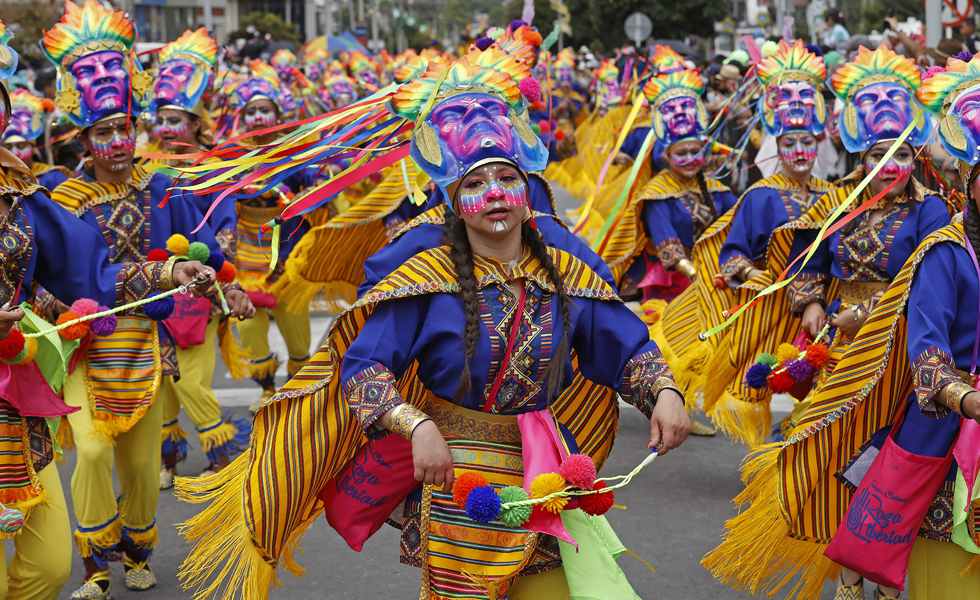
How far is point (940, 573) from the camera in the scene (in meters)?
4.20

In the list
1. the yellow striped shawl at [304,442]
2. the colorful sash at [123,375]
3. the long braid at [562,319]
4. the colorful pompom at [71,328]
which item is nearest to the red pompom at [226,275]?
the colorful sash at [123,375]

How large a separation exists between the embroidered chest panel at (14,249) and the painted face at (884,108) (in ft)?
10.5

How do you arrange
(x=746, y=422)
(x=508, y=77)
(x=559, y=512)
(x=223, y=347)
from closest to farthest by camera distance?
1. (x=559, y=512)
2. (x=508, y=77)
3. (x=746, y=422)
4. (x=223, y=347)

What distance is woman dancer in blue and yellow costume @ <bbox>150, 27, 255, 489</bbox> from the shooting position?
699 cm

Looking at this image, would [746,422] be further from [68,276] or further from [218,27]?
[218,27]

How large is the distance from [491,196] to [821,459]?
1399mm

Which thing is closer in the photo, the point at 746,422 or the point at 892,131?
the point at 892,131

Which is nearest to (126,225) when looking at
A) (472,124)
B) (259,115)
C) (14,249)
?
(14,249)

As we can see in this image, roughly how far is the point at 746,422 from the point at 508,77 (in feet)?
11.0

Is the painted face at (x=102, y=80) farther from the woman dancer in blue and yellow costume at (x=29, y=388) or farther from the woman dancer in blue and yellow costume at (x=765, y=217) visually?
the woman dancer in blue and yellow costume at (x=765, y=217)

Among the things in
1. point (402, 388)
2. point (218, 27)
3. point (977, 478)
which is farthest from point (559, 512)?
point (218, 27)

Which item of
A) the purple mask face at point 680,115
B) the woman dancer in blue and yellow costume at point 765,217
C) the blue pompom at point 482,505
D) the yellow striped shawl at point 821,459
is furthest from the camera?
the purple mask face at point 680,115

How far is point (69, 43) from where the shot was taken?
595cm

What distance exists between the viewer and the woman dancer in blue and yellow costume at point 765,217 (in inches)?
268
